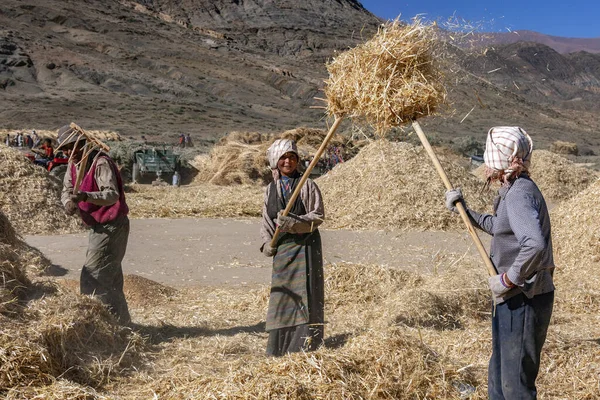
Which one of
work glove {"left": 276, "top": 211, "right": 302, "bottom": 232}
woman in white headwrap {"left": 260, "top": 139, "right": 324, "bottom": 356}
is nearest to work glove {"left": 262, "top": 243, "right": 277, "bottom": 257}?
woman in white headwrap {"left": 260, "top": 139, "right": 324, "bottom": 356}

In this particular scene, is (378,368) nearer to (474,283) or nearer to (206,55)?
(474,283)

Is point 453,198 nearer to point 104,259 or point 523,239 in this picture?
point 523,239

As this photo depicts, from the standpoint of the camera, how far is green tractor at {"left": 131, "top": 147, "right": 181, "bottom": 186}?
60.8ft

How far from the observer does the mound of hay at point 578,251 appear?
251 inches

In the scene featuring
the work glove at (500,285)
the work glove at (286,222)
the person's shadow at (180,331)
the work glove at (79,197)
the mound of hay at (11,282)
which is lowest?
the person's shadow at (180,331)

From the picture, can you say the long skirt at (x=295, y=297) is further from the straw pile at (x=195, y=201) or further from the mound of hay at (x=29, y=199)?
the straw pile at (x=195, y=201)

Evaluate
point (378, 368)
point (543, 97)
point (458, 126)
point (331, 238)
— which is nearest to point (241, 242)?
point (331, 238)

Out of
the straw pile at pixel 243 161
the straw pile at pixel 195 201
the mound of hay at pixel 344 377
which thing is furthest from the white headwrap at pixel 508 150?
the straw pile at pixel 243 161

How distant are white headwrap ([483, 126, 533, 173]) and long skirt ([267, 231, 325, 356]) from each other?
65.6 inches

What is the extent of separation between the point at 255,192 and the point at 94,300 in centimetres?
1090

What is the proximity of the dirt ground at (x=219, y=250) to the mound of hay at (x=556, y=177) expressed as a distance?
5519 mm

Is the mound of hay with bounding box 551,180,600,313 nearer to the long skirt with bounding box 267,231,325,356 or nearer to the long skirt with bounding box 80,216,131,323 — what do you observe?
the long skirt with bounding box 267,231,325,356

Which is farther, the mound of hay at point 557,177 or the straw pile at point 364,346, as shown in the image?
the mound of hay at point 557,177

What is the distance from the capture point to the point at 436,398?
12.0 feet
